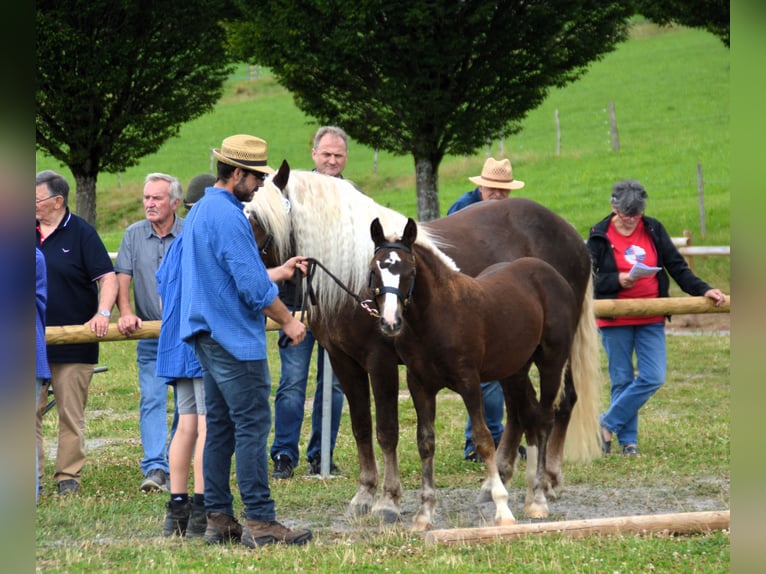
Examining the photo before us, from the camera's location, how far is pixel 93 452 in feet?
27.4

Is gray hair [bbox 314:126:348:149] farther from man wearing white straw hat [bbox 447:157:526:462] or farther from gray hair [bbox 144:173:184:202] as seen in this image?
man wearing white straw hat [bbox 447:157:526:462]

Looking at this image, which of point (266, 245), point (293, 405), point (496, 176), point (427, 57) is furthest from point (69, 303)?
point (427, 57)

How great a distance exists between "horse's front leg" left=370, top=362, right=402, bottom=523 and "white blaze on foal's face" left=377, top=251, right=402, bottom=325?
37.4 inches

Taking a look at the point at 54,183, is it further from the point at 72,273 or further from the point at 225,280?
the point at 225,280

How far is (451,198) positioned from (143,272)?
2136cm

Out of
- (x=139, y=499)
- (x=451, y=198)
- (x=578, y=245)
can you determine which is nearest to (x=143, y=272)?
(x=139, y=499)

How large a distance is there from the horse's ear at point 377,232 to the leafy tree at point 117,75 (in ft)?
38.6

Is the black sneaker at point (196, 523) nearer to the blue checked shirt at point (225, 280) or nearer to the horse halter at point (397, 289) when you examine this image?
the blue checked shirt at point (225, 280)

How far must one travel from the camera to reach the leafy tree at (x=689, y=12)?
569 inches

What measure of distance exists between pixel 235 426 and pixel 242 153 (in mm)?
1427

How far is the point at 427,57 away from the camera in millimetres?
14922

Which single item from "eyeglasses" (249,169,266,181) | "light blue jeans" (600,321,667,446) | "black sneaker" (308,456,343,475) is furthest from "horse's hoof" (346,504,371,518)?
"light blue jeans" (600,321,667,446)

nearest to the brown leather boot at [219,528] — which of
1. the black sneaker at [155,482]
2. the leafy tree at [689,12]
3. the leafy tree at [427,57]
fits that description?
the black sneaker at [155,482]

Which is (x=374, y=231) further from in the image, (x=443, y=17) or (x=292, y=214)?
(x=443, y=17)
